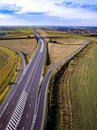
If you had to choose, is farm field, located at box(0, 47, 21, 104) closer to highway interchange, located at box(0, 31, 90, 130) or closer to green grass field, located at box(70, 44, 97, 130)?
highway interchange, located at box(0, 31, 90, 130)

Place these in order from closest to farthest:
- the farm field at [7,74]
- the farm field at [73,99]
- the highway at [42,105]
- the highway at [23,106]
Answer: the highway at [42,105] < the highway at [23,106] < the farm field at [73,99] < the farm field at [7,74]

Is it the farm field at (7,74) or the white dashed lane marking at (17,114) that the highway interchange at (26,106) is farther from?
the farm field at (7,74)

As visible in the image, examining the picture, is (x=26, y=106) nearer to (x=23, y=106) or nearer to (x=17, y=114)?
(x=23, y=106)

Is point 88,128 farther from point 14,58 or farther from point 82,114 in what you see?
point 14,58

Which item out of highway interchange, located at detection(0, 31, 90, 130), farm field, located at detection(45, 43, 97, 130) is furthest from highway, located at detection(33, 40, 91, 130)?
farm field, located at detection(45, 43, 97, 130)

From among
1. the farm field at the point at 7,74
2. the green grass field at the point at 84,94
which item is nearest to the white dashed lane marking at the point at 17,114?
the farm field at the point at 7,74

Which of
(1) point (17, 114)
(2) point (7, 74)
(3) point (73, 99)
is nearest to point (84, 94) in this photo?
(3) point (73, 99)
